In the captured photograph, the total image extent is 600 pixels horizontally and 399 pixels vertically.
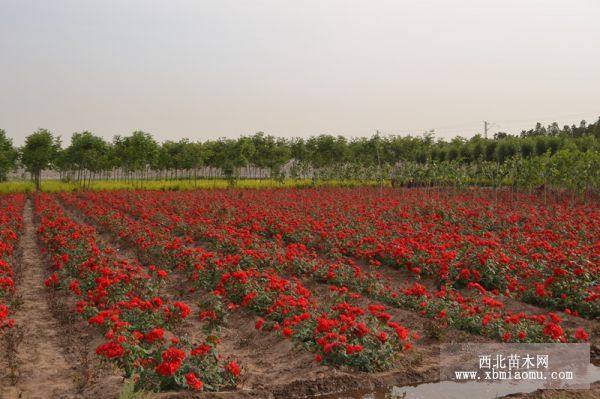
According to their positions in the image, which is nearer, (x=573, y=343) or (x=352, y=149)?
(x=573, y=343)

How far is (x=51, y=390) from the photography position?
20.5 ft

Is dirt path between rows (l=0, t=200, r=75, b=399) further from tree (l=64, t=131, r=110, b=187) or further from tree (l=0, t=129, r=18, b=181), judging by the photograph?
tree (l=0, t=129, r=18, b=181)

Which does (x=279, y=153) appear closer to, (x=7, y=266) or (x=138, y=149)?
(x=138, y=149)

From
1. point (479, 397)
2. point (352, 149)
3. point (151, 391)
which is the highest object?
point (352, 149)

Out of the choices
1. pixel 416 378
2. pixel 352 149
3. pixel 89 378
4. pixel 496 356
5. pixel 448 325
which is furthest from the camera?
pixel 352 149

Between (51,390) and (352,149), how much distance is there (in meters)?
63.8

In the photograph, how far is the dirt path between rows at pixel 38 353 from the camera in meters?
6.23

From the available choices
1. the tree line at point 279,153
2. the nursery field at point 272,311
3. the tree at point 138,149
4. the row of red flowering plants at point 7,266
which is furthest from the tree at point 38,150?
the nursery field at point 272,311

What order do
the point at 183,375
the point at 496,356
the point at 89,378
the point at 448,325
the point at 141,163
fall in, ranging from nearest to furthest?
the point at 183,375, the point at 89,378, the point at 496,356, the point at 448,325, the point at 141,163

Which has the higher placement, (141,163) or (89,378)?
(141,163)

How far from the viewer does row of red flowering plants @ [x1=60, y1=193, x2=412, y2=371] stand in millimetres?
6738

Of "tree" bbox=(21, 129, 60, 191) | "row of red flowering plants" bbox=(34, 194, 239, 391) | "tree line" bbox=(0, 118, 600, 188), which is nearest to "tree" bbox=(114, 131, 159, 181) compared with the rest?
"tree line" bbox=(0, 118, 600, 188)

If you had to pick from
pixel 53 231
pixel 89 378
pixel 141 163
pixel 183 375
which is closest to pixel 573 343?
pixel 183 375

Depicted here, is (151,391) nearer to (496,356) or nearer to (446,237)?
(496,356)
